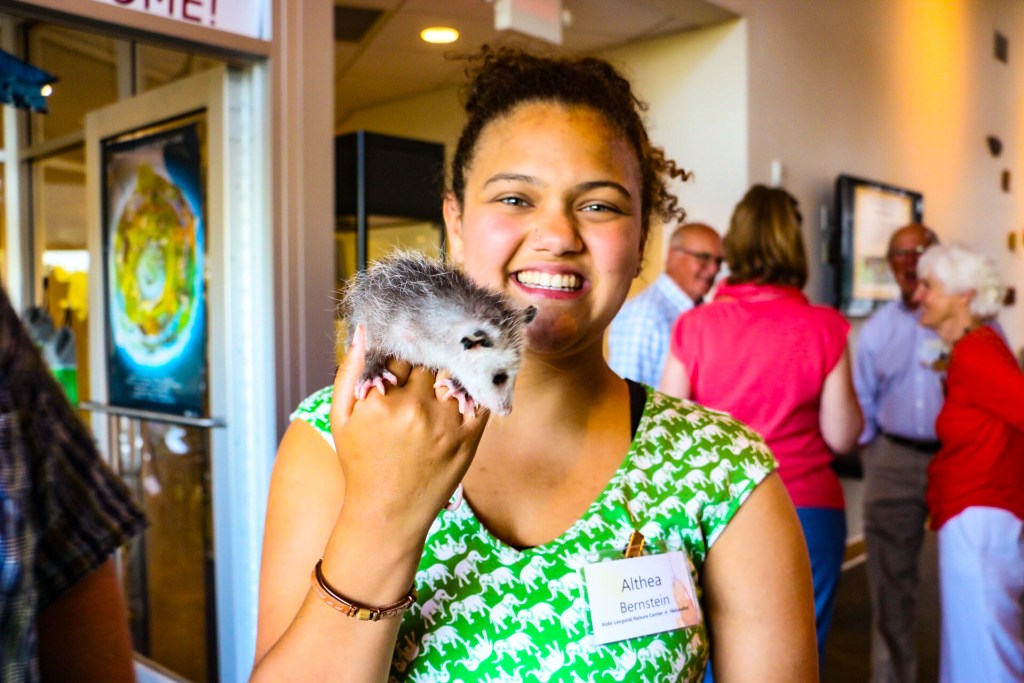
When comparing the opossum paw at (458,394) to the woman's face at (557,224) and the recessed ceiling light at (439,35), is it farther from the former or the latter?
the recessed ceiling light at (439,35)

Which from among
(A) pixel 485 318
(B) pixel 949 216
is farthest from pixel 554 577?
(B) pixel 949 216

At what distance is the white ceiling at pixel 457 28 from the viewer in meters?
4.29

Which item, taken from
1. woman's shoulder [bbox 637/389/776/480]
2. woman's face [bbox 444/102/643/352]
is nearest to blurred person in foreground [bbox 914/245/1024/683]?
woman's shoulder [bbox 637/389/776/480]

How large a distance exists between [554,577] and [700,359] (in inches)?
72.2

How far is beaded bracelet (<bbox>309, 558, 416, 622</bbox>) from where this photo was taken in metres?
0.89

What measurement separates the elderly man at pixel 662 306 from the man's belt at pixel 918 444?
42.4 inches

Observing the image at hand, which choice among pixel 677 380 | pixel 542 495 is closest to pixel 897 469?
pixel 677 380

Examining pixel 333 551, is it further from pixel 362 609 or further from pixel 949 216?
pixel 949 216

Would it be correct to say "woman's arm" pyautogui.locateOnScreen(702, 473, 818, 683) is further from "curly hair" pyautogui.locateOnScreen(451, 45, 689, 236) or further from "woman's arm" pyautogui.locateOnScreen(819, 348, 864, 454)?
"woman's arm" pyautogui.locateOnScreen(819, 348, 864, 454)

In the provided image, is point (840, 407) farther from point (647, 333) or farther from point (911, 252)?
point (911, 252)

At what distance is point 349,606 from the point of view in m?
0.89

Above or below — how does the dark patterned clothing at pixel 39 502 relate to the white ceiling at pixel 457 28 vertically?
below

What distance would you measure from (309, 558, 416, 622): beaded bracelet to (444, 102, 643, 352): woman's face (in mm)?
411

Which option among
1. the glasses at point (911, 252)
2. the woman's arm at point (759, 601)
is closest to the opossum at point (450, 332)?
the woman's arm at point (759, 601)
